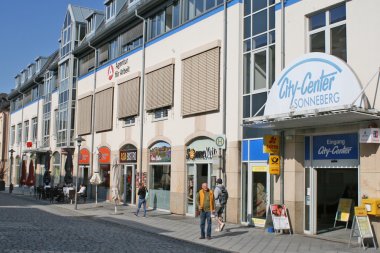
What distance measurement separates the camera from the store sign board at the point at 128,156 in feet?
87.9

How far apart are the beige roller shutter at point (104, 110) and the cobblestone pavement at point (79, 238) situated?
11572 millimetres

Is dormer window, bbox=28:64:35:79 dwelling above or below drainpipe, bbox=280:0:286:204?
above

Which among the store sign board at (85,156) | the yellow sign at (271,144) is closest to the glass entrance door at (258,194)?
the yellow sign at (271,144)

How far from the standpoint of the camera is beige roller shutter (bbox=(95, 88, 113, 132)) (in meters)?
30.0

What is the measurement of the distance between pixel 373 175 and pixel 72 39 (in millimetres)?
29896

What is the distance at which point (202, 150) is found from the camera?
20766mm

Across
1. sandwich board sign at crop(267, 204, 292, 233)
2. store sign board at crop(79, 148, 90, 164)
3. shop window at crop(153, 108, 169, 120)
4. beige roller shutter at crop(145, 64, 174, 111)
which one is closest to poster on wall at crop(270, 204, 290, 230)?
sandwich board sign at crop(267, 204, 292, 233)

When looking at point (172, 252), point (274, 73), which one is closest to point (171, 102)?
point (274, 73)

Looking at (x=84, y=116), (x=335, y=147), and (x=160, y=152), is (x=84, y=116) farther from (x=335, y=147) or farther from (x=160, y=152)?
(x=335, y=147)

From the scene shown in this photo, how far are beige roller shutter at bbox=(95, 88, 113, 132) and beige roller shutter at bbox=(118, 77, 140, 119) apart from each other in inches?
67.0

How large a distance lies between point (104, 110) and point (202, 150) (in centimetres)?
1175

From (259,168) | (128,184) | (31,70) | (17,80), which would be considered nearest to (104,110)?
(128,184)

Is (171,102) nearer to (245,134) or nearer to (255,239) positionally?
(245,134)

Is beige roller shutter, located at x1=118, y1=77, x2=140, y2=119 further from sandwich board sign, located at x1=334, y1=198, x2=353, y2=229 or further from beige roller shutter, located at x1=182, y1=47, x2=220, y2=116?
sandwich board sign, located at x1=334, y1=198, x2=353, y2=229
